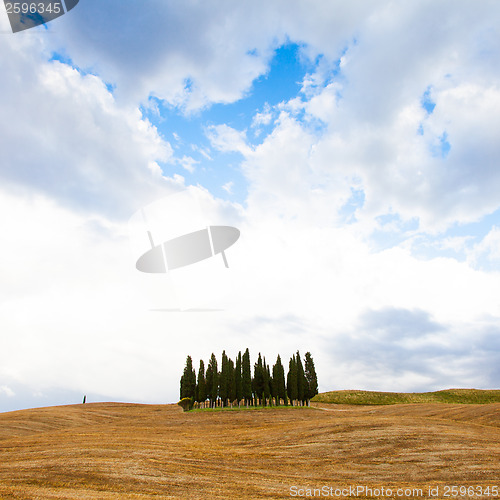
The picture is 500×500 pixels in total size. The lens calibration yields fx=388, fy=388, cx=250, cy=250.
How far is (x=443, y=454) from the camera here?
22234 millimetres

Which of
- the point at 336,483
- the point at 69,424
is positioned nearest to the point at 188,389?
the point at 69,424

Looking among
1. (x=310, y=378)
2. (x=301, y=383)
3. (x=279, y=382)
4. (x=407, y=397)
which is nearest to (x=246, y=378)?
(x=279, y=382)

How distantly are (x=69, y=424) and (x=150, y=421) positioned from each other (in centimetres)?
852

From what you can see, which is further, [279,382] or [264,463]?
[279,382]

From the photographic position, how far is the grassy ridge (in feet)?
230

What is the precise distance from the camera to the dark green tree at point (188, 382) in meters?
58.8

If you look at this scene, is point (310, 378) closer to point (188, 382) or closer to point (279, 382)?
point (279, 382)

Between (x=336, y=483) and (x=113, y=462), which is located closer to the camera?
(x=336, y=483)

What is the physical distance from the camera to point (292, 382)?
5931 cm

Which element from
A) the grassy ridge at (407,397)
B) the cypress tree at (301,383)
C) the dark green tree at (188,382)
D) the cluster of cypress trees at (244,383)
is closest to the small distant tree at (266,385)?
the cluster of cypress trees at (244,383)

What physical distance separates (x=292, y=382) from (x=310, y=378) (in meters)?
4.31

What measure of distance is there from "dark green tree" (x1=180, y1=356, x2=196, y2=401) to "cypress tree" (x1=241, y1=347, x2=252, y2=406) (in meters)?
8.24

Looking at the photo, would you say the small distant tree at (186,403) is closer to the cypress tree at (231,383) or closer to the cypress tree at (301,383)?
the cypress tree at (231,383)

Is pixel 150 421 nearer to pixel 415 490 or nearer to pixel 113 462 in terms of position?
pixel 113 462
